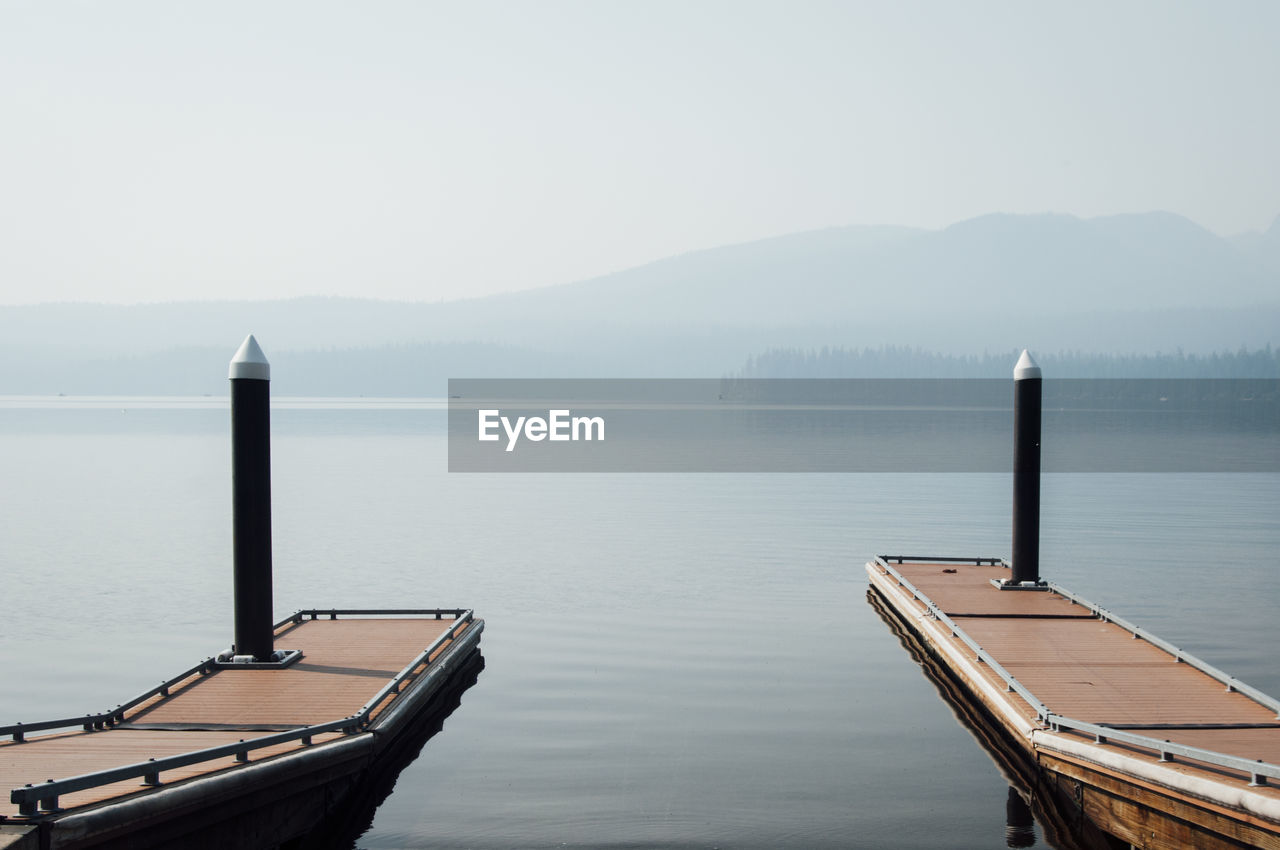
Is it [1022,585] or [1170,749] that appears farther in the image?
[1022,585]

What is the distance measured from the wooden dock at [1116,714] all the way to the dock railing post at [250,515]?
922 cm

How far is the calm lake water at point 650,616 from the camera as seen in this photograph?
41.4 ft

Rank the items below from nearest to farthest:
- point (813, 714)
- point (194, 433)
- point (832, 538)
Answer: point (813, 714) → point (832, 538) → point (194, 433)

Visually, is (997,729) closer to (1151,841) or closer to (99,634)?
(1151,841)

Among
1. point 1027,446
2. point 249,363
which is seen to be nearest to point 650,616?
point 1027,446

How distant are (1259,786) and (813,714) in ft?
23.5

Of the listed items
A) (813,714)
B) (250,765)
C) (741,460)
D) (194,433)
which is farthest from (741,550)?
(194,433)

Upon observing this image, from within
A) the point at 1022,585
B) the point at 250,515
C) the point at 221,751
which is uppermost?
the point at 250,515

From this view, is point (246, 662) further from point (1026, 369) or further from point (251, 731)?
point (1026, 369)

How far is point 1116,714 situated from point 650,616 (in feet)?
36.2

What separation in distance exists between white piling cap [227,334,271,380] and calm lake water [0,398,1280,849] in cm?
528

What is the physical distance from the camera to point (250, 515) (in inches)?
569

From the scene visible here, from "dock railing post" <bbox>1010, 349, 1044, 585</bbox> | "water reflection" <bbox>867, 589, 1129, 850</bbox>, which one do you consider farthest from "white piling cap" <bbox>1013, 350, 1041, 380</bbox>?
"water reflection" <bbox>867, 589, 1129, 850</bbox>

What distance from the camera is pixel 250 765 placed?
406 inches
